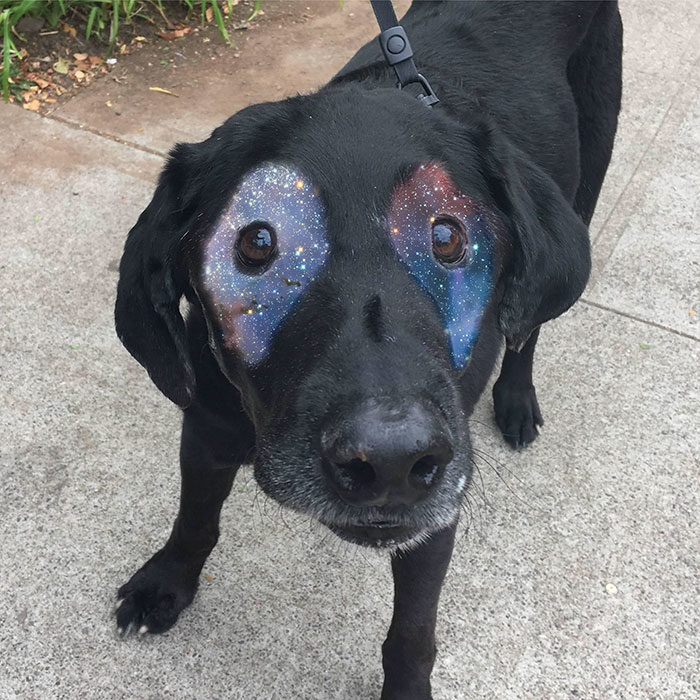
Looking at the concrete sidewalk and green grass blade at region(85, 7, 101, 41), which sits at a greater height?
green grass blade at region(85, 7, 101, 41)

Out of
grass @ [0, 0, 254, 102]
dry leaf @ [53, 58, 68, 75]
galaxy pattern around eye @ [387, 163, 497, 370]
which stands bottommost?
dry leaf @ [53, 58, 68, 75]

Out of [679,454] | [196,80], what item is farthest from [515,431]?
[196,80]

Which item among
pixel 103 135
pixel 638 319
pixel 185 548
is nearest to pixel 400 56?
pixel 185 548

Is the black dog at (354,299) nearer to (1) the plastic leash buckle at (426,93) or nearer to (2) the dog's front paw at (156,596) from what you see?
(1) the plastic leash buckle at (426,93)

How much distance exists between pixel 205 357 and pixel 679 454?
2086mm

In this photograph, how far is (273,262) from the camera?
1.79 m

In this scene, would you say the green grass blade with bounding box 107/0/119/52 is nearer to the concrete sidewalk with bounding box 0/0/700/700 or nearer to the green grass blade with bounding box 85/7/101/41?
the green grass blade with bounding box 85/7/101/41

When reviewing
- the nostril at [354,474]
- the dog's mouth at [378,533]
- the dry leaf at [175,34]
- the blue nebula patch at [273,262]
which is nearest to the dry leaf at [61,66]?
the dry leaf at [175,34]

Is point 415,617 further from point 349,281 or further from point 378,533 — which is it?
point 349,281

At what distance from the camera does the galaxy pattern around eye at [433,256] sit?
5.89 feet

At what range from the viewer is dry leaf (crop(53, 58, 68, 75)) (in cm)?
503

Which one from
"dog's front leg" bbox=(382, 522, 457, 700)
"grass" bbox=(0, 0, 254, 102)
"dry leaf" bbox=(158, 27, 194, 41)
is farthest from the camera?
"dry leaf" bbox=(158, 27, 194, 41)

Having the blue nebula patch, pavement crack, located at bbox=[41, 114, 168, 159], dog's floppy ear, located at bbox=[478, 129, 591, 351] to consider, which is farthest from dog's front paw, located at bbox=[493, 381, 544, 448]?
pavement crack, located at bbox=[41, 114, 168, 159]

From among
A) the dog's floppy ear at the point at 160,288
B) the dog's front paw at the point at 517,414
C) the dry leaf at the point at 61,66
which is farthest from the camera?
the dry leaf at the point at 61,66
